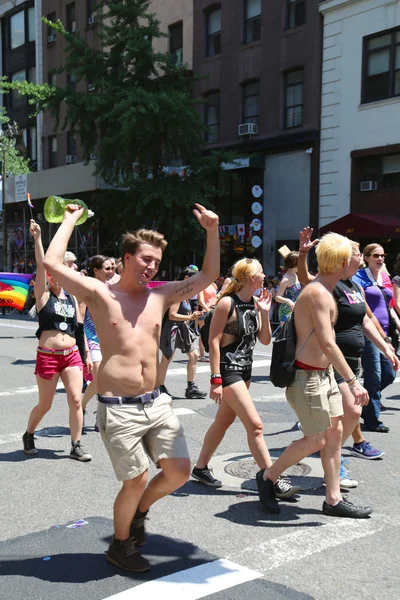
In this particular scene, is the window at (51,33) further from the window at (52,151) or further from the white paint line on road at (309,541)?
the white paint line on road at (309,541)

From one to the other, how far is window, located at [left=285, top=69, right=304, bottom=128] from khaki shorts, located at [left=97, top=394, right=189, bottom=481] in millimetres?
20242

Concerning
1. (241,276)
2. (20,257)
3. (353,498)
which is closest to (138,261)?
(241,276)

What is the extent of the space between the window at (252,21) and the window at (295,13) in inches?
53.8

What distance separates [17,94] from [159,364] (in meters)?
37.1

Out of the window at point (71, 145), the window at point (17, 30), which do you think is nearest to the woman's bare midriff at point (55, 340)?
the window at point (71, 145)

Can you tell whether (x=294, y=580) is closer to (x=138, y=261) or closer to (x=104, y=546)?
(x=104, y=546)

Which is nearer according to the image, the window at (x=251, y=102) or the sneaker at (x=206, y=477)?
the sneaker at (x=206, y=477)

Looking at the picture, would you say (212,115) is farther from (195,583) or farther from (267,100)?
(195,583)

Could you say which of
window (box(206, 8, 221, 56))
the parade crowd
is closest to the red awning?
window (box(206, 8, 221, 56))

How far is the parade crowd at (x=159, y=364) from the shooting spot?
372 centimetres

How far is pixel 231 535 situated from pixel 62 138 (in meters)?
32.4

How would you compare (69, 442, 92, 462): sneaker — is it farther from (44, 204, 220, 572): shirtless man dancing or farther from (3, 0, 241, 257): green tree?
(3, 0, 241, 257): green tree

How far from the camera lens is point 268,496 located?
15.6ft

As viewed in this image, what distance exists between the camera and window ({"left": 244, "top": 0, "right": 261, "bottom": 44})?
2369 cm
